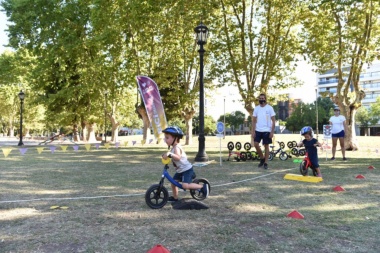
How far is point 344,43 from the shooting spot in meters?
16.1

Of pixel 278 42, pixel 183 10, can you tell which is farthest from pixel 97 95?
pixel 278 42

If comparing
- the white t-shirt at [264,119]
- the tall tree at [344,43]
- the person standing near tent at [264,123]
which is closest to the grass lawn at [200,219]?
the person standing near tent at [264,123]

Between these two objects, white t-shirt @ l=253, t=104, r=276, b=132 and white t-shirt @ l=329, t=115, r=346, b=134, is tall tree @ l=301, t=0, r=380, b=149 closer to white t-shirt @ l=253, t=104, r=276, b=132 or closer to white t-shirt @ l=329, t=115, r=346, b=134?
white t-shirt @ l=329, t=115, r=346, b=134

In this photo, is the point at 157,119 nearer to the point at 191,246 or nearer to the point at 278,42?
the point at 278,42

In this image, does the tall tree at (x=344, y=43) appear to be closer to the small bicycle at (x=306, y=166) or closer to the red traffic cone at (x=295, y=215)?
the small bicycle at (x=306, y=166)

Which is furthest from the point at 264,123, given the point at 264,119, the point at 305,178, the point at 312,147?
the point at 305,178

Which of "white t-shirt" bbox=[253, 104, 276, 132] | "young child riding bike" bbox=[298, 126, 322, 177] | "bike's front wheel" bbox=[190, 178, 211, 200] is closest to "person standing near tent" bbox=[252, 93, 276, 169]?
"white t-shirt" bbox=[253, 104, 276, 132]

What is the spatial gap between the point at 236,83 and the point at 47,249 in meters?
16.5

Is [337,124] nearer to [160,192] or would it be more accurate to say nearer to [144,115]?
[160,192]

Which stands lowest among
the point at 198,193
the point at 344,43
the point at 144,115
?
the point at 198,193

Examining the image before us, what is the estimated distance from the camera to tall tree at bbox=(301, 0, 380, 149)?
15625mm

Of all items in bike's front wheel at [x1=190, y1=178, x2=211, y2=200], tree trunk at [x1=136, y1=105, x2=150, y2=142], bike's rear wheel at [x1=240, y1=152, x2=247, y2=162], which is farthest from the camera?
tree trunk at [x1=136, y1=105, x2=150, y2=142]

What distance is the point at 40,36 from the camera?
2748 centimetres

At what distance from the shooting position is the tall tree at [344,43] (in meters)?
15.6
